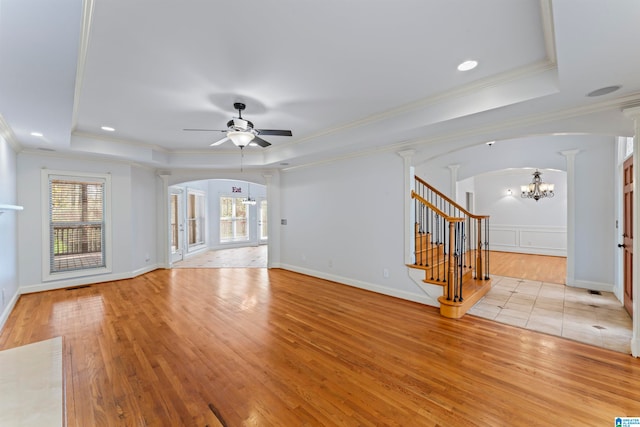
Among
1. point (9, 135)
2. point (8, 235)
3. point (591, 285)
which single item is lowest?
point (591, 285)

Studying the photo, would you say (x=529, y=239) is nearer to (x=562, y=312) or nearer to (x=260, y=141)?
(x=562, y=312)

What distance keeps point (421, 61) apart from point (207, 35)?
1803 millimetres

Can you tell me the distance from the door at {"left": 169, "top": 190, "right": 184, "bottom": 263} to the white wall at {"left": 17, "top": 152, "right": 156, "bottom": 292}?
4.61 feet

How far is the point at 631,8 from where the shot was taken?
1.39 metres

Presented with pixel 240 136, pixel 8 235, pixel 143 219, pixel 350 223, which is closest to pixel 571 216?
pixel 350 223

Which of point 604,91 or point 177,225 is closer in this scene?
point 604,91

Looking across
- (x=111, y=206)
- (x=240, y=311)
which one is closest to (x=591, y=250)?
(x=240, y=311)

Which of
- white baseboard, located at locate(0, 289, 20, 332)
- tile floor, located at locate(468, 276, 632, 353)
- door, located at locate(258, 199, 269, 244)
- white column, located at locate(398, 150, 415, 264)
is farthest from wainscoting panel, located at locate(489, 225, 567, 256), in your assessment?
white baseboard, located at locate(0, 289, 20, 332)

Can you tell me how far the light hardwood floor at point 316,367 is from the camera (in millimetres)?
1907

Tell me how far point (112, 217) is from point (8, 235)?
1.58m

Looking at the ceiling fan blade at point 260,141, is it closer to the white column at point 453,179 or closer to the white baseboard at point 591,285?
the white column at point 453,179

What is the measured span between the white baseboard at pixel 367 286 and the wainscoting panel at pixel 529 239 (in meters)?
6.73

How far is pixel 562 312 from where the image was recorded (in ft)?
12.1

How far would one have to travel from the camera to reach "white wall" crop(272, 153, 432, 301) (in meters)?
4.42
